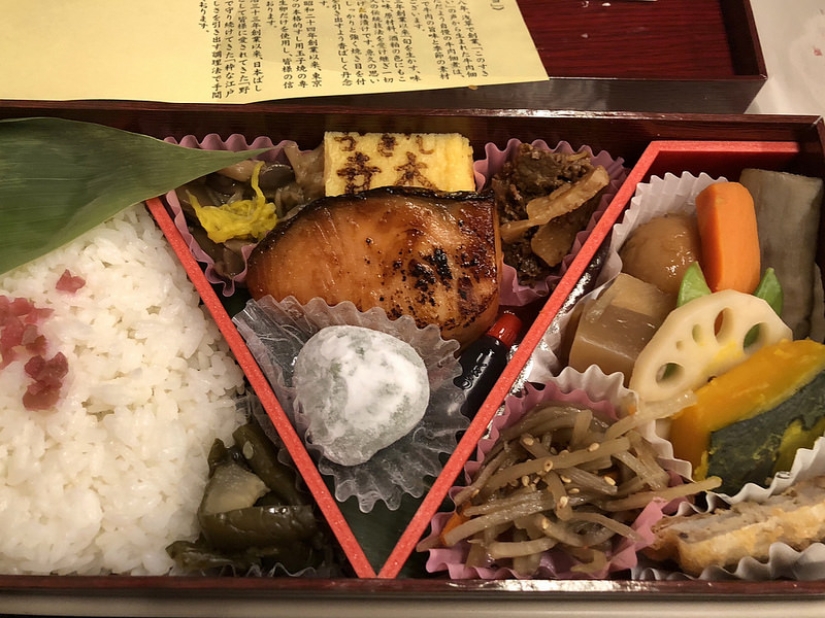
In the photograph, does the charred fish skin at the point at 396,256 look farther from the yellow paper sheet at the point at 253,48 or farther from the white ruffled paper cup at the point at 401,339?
the yellow paper sheet at the point at 253,48

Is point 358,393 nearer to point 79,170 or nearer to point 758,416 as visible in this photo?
point 758,416

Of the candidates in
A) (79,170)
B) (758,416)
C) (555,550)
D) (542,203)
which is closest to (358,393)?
(555,550)

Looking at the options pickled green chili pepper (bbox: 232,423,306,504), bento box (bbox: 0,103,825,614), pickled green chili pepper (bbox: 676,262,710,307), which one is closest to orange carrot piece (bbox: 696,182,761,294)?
pickled green chili pepper (bbox: 676,262,710,307)

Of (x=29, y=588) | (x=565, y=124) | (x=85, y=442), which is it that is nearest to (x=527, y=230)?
(x=565, y=124)

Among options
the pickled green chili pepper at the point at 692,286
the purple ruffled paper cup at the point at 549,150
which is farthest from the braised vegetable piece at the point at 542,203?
the pickled green chili pepper at the point at 692,286

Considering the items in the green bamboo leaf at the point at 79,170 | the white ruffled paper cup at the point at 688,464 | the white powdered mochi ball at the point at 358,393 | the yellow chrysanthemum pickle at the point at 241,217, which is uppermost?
the green bamboo leaf at the point at 79,170

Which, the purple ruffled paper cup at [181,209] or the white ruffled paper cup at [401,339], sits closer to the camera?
the white ruffled paper cup at [401,339]

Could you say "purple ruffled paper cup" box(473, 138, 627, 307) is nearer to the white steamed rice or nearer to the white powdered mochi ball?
the white powdered mochi ball
